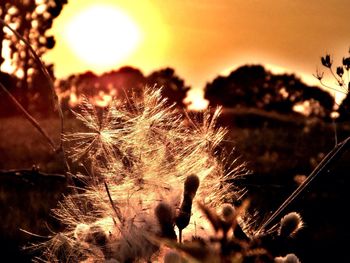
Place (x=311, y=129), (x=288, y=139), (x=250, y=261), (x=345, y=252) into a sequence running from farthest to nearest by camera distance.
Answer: (x=311, y=129), (x=288, y=139), (x=345, y=252), (x=250, y=261)

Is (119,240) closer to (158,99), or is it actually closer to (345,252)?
(158,99)

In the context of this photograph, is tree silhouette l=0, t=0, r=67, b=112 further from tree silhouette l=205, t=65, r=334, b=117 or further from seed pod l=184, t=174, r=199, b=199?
tree silhouette l=205, t=65, r=334, b=117

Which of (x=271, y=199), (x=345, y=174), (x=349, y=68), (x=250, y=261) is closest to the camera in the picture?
(x=250, y=261)

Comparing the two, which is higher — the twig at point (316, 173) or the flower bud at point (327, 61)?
the flower bud at point (327, 61)

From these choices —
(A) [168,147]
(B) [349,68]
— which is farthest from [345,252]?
(A) [168,147]

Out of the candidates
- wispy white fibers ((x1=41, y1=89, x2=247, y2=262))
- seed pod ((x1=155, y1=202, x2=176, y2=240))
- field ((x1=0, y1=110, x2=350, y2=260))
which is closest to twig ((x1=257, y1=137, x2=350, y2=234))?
field ((x1=0, y1=110, x2=350, y2=260))

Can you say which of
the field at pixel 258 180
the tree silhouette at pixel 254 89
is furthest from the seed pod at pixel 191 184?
the tree silhouette at pixel 254 89

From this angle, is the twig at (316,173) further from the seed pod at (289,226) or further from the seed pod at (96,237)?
the seed pod at (96,237)
